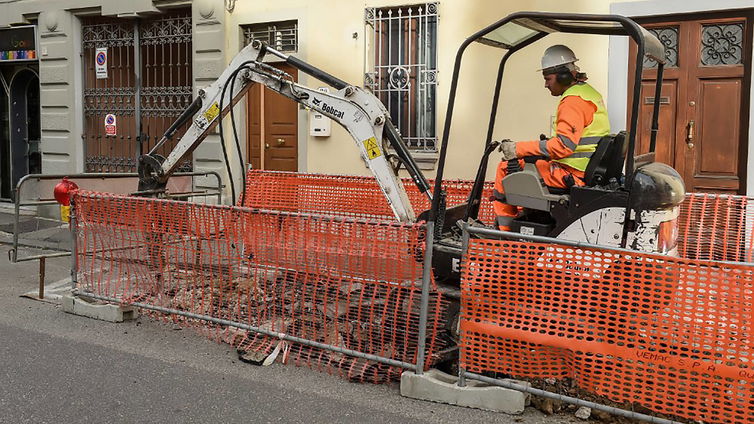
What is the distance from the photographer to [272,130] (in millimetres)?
10961

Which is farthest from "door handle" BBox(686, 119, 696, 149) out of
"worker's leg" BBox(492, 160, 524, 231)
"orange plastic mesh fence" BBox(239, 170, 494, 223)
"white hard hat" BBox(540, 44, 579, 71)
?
"worker's leg" BBox(492, 160, 524, 231)

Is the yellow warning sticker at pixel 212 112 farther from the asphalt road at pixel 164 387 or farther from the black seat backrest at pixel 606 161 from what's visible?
the black seat backrest at pixel 606 161

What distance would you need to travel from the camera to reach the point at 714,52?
8016mm

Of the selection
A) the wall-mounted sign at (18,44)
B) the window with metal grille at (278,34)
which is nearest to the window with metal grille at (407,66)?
the window with metal grille at (278,34)

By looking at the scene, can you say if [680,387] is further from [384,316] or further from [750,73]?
[750,73]

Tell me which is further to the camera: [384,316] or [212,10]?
[212,10]

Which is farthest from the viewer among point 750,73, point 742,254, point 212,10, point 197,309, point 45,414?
point 212,10

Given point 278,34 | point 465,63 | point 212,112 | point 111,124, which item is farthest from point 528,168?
Result: point 111,124

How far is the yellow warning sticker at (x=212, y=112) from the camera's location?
6.10 m

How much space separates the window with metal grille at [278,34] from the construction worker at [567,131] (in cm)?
630

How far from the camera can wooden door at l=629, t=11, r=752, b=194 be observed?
7.88m

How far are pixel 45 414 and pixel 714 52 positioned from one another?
762cm

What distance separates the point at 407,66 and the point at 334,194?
2.59 m

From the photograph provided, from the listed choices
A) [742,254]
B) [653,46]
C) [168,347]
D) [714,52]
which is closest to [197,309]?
[168,347]
